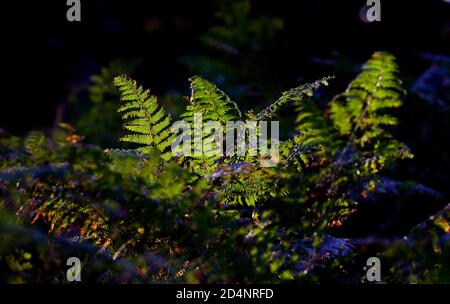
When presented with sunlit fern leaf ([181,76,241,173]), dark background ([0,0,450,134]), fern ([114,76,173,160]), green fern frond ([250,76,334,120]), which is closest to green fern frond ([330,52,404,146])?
green fern frond ([250,76,334,120])

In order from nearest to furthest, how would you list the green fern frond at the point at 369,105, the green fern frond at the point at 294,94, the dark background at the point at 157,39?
1. the green fern frond at the point at 369,105
2. the green fern frond at the point at 294,94
3. the dark background at the point at 157,39

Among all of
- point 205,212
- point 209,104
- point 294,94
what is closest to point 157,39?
point 209,104

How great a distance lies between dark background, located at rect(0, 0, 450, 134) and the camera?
17.6 feet

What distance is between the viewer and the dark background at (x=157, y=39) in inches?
211

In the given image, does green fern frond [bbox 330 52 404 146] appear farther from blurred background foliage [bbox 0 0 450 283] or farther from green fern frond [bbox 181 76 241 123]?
green fern frond [bbox 181 76 241 123]

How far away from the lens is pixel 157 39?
6.66 metres

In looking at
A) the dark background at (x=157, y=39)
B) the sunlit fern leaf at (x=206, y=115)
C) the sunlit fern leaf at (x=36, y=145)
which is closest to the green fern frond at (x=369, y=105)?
the sunlit fern leaf at (x=206, y=115)

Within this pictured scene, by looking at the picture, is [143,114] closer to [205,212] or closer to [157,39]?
[205,212]

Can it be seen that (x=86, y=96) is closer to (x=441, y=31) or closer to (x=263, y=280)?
(x=441, y=31)

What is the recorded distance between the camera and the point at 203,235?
1573mm

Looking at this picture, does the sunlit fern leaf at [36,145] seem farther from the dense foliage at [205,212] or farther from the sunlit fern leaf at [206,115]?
the sunlit fern leaf at [206,115]

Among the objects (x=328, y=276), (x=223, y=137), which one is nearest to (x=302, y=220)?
(x=328, y=276)

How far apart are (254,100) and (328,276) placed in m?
3.22

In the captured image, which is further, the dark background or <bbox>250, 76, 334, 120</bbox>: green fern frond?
the dark background
